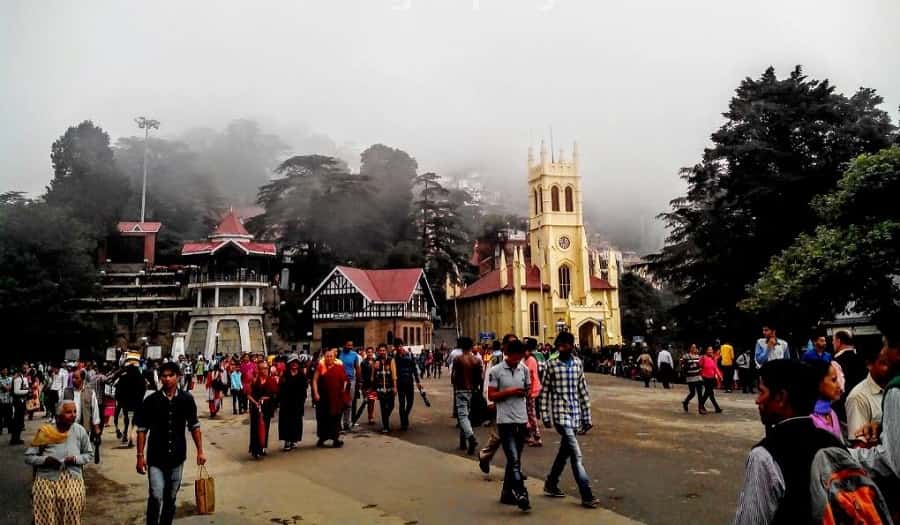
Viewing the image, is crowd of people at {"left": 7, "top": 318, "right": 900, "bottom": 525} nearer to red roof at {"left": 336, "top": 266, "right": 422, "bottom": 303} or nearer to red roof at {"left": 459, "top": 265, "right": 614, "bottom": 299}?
red roof at {"left": 336, "top": 266, "right": 422, "bottom": 303}

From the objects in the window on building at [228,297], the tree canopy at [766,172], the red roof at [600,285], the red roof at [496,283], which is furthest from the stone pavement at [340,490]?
the red roof at [600,285]

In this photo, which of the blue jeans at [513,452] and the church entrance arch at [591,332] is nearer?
the blue jeans at [513,452]

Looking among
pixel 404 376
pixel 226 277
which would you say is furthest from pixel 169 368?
pixel 226 277

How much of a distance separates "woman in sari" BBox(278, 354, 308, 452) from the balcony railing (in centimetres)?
4496

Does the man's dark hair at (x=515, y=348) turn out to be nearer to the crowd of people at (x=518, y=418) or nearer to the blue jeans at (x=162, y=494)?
the crowd of people at (x=518, y=418)

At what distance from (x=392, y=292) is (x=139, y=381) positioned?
3924cm

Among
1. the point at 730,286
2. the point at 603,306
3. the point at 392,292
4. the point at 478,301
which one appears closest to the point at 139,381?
the point at 730,286

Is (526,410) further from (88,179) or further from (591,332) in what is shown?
(88,179)

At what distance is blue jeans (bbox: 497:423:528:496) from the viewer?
258 inches

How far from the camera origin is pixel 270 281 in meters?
59.3

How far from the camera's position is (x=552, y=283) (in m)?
63.3

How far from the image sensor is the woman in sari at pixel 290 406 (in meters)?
10.9

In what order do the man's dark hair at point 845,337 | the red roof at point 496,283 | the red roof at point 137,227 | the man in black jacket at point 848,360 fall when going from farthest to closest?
the red roof at point 496,283 < the red roof at point 137,227 < the man's dark hair at point 845,337 < the man in black jacket at point 848,360

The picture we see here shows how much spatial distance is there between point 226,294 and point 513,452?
51418 millimetres
